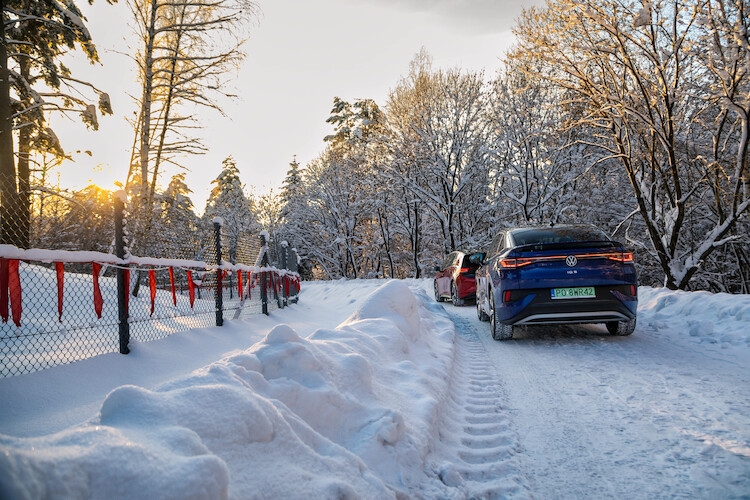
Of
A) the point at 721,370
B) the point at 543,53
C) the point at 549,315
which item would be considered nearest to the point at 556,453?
the point at 721,370

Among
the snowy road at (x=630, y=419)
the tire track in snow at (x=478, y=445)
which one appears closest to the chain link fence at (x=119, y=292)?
the tire track in snow at (x=478, y=445)

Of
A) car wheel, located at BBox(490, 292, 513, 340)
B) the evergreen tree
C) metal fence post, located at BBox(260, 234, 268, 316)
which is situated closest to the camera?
Answer: car wheel, located at BBox(490, 292, 513, 340)

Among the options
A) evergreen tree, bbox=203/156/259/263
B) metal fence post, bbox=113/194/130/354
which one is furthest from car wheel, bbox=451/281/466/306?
evergreen tree, bbox=203/156/259/263

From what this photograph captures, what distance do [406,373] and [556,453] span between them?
1.59m

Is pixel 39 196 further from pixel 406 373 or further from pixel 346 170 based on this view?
pixel 346 170

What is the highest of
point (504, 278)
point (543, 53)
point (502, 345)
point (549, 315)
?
point (543, 53)

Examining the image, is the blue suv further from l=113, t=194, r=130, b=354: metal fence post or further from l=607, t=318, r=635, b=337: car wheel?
l=113, t=194, r=130, b=354: metal fence post

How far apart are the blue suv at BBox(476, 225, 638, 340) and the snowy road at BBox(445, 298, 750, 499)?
1.60 feet

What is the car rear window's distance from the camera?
671 cm

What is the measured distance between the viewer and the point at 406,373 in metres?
4.26

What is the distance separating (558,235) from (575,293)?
1.14 metres

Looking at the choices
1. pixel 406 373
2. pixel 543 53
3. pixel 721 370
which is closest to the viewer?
pixel 406 373

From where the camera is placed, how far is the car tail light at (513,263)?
6386 millimetres

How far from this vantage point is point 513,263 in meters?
6.48
